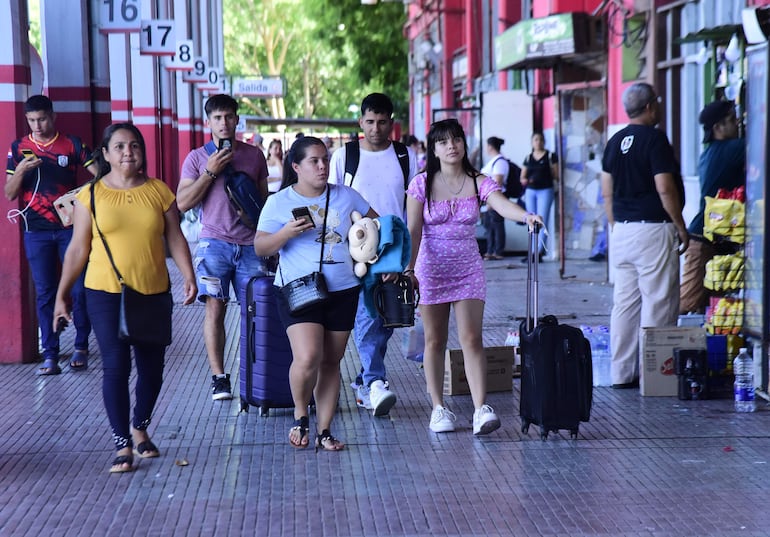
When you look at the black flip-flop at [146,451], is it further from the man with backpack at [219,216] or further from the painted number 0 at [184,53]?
the painted number 0 at [184,53]

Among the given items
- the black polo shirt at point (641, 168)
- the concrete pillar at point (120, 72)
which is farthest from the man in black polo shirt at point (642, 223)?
the concrete pillar at point (120, 72)

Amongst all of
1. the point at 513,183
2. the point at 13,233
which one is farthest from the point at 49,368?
the point at 513,183

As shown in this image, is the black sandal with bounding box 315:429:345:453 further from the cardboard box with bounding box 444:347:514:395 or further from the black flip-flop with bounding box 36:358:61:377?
the black flip-flop with bounding box 36:358:61:377

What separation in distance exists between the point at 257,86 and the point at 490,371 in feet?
111

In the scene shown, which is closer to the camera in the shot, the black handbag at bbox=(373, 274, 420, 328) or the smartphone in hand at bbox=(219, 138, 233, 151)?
the black handbag at bbox=(373, 274, 420, 328)

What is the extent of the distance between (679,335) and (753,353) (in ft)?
1.62

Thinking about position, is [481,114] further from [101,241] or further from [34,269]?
[101,241]

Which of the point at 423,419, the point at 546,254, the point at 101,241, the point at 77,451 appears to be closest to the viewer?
the point at 101,241

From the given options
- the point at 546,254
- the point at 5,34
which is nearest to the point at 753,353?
the point at 5,34

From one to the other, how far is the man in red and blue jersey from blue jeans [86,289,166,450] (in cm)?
293

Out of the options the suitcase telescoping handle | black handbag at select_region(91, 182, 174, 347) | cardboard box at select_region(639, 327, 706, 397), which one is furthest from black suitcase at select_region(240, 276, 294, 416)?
cardboard box at select_region(639, 327, 706, 397)

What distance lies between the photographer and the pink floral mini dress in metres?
7.21

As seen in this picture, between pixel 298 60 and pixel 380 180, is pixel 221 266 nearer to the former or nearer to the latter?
pixel 380 180

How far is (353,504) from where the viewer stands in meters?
5.88
